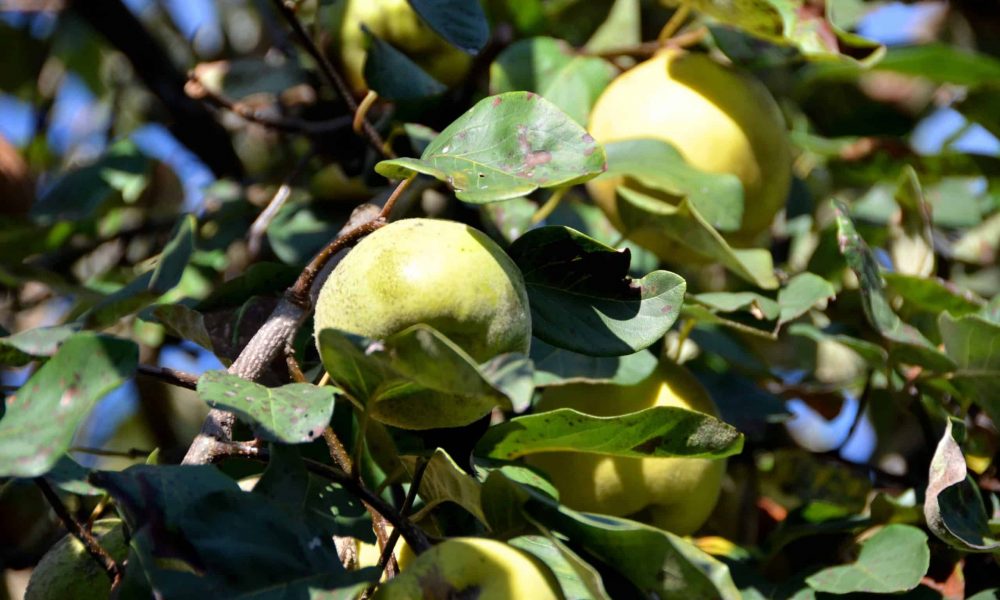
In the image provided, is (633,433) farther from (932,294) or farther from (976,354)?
(932,294)

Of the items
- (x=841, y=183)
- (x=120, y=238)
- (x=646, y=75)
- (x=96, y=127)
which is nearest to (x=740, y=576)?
(x=646, y=75)

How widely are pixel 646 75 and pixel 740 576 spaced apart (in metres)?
0.62

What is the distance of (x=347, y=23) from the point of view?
1380 millimetres

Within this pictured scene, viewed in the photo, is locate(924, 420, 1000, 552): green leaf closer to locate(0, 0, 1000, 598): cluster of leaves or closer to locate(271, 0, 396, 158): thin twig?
locate(0, 0, 1000, 598): cluster of leaves

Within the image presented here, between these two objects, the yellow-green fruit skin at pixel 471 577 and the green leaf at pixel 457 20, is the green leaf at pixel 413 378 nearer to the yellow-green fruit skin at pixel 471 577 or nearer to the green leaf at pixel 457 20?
the yellow-green fruit skin at pixel 471 577

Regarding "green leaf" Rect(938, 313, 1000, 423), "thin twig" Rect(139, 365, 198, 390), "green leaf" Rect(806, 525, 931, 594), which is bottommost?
"green leaf" Rect(806, 525, 931, 594)

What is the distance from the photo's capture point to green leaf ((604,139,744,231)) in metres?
1.16

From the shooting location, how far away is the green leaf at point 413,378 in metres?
0.66

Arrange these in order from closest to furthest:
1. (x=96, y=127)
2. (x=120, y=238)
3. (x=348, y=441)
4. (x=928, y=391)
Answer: (x=348, y=441)
(x=928, y=391)
(x=120, y=238)
(x=96, y=127)

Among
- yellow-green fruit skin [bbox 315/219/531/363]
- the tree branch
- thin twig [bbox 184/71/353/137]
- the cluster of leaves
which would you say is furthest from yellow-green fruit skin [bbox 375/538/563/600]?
the tree branch

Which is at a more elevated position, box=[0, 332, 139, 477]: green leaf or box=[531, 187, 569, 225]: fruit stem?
box=[0, 332, 139, 477]: green leaf

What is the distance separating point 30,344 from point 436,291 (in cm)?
32

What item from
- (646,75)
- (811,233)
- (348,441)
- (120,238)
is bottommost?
(811,233)

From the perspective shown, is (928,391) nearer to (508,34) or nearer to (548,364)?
(548,364)
